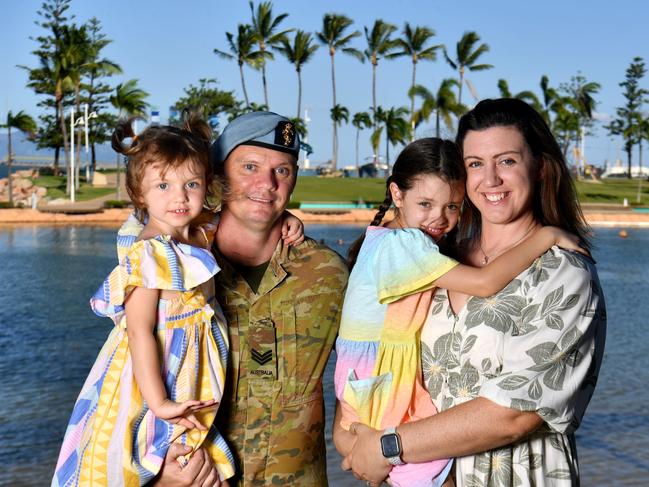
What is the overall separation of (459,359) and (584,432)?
652 cm

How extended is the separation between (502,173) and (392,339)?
0.69 meters

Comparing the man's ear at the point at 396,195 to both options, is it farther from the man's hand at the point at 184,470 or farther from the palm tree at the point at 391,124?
the palm tree at the point at 391,124

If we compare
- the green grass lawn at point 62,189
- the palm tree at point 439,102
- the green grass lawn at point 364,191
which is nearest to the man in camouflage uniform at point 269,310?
the green grass lawn at point 364,191

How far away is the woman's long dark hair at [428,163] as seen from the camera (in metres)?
3.09

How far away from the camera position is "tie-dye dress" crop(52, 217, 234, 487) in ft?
9.57

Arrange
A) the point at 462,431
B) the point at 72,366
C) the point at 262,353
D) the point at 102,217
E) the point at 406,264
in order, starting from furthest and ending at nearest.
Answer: the point at 102,217, the point at 72,366, the point at 262,353, the point at 406,264, the point at 462,431

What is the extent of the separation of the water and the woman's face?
15.2ft

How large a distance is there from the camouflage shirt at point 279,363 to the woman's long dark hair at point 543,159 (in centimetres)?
88

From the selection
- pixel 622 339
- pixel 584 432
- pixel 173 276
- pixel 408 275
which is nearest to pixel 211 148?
pixel 173 276

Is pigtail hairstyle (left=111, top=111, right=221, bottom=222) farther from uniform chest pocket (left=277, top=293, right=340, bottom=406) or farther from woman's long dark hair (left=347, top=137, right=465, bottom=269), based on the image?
woman's long dark hair (left=347, top=137, right=465, bottom=269)

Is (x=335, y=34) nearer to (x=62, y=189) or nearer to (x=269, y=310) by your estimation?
(x=62, y=189)

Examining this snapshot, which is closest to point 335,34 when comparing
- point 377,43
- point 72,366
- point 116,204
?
point 377,43

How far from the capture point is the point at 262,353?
3.27 m

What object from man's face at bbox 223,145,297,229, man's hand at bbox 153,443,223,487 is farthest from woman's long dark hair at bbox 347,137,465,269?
man's hand at bbox 153,443,223,487
